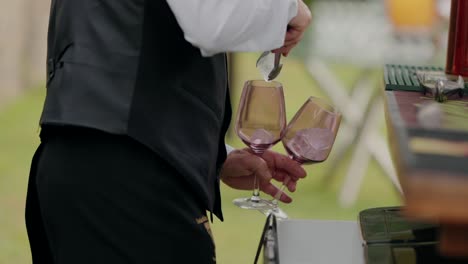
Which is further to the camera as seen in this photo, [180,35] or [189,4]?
[180,35]

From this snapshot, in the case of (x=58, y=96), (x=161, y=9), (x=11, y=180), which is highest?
(x=161, y=9)

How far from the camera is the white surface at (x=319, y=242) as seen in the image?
6.41 feet

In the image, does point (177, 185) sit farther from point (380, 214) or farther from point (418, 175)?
point (418, 175)

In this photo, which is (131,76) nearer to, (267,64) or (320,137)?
(267,64)

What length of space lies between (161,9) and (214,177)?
392 millimetres

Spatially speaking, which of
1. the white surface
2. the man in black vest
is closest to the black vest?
the man in black vest

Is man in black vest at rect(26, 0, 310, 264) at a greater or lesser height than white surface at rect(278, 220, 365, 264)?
greater

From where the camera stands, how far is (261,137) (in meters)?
2.16

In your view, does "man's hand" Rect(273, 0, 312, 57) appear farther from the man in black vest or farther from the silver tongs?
the silver tongs

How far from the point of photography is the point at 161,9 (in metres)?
1.77

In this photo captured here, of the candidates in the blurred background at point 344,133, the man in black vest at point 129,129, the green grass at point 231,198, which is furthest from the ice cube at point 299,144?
the blurred background at point 344,133

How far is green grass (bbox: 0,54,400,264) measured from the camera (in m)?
4.98

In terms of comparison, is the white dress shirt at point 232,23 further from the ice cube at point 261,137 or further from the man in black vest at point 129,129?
the ice cube at point 261,137

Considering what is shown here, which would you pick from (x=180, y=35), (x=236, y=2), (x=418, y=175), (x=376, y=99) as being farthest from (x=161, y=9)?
(x=376, y=99)
